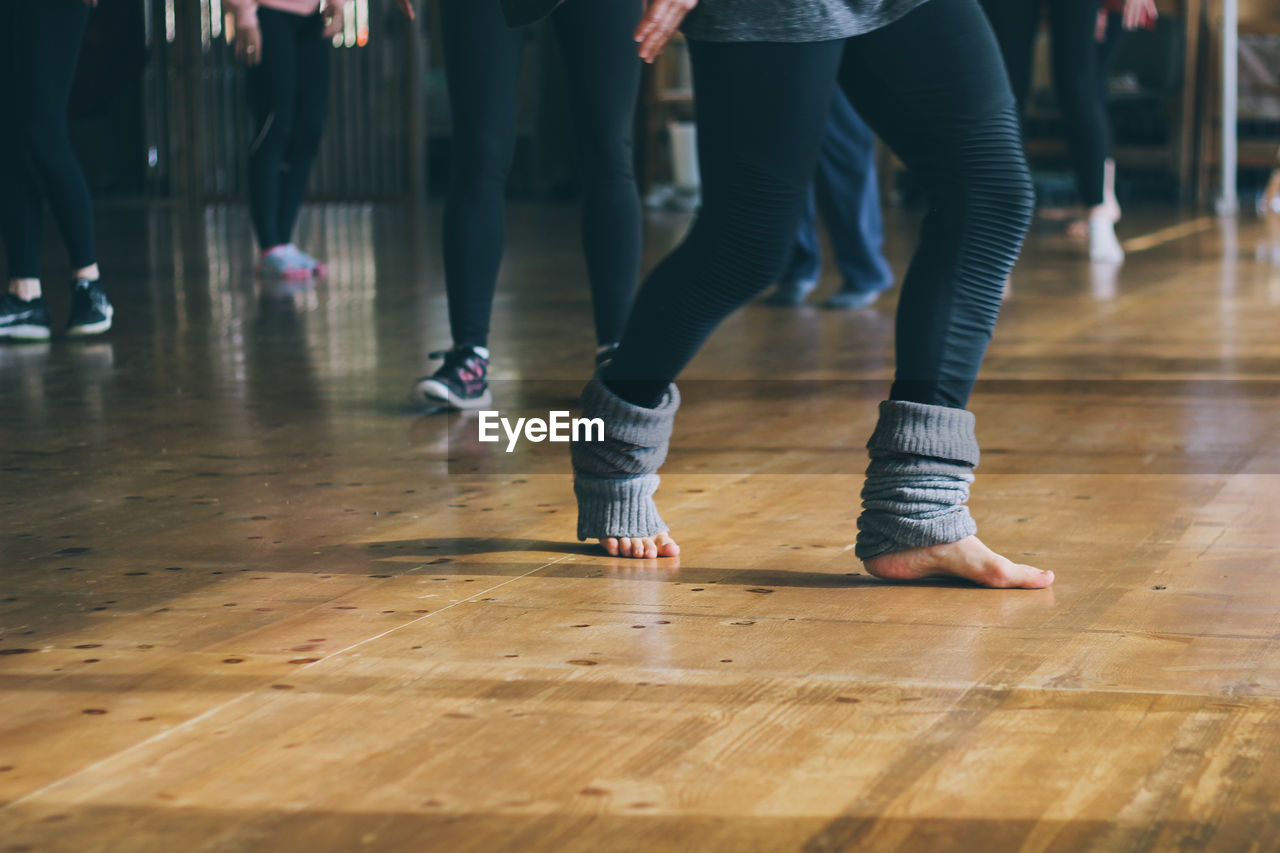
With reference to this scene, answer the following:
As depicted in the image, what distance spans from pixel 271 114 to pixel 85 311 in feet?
4.24

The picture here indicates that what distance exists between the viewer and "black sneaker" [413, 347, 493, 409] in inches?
92.7

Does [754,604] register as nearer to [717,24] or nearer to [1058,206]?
[717,24]

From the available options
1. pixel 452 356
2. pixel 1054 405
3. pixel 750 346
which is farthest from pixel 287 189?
pixel 1054 405

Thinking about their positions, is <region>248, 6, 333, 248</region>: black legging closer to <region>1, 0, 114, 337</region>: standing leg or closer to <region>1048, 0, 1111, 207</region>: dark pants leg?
<region>1, 0, 114, 337</region>: standing leg

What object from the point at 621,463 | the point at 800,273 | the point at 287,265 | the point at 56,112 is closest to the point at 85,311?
the point at 56,112

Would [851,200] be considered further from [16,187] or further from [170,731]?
[170,731]

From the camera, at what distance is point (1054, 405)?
7.79 ft

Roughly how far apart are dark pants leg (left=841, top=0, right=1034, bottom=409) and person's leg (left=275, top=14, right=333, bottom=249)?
307 centimetres

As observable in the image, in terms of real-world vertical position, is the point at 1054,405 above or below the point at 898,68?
below

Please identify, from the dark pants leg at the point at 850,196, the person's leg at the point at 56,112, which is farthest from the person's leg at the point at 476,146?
the dark pants leg at the point at 850,196

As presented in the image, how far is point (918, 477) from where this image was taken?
4.71 ft

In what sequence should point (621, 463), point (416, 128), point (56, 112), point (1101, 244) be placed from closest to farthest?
point (621, 463) < point (56, 112) < point (1101, 244) < point (416, 128)

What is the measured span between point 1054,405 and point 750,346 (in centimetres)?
73

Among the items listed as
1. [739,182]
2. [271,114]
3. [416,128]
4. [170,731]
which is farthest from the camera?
[416,128]
